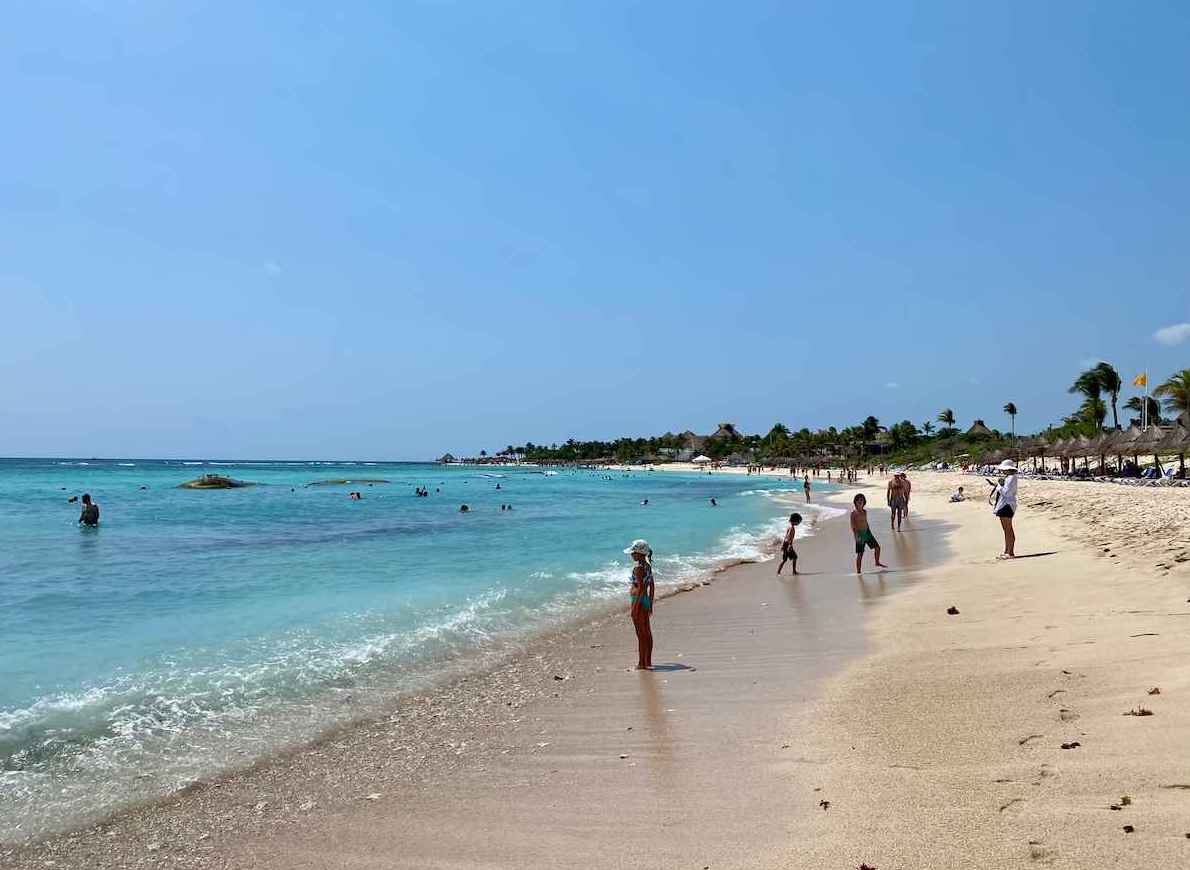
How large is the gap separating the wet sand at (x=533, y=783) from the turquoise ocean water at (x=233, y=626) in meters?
0.76

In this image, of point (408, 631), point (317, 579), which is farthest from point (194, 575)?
point (408, 631)

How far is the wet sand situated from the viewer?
14.6 feet

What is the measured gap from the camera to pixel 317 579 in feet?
56.1

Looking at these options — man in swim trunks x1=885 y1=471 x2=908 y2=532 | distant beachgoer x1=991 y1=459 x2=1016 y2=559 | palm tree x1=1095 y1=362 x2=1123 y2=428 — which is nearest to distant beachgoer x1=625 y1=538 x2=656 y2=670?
distant beachgoer x1=991 y1=459 x2=1016 y2=559

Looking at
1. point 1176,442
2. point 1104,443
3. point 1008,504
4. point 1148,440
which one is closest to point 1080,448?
point 1104,443

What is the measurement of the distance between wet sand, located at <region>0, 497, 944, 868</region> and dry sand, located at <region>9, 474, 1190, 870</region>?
0.9 inches

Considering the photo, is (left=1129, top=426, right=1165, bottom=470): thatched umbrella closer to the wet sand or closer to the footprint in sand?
the wet sand

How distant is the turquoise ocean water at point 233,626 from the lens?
6730 mm

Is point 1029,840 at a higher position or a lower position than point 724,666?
higher

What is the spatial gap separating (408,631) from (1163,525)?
16.0 meters

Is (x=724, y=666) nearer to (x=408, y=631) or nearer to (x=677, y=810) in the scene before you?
(x=677, y=810)

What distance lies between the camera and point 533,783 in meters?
5.48

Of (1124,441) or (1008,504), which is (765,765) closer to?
(1008,504)

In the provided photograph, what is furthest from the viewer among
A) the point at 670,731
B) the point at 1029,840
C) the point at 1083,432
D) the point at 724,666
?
the point at 1083,432
